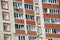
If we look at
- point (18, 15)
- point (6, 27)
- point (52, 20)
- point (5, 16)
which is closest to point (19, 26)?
point (18, 15)

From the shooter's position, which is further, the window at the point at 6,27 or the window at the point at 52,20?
the window at the point at 52,20

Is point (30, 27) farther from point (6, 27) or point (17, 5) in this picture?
point (6, 27)

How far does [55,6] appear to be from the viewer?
5762cm

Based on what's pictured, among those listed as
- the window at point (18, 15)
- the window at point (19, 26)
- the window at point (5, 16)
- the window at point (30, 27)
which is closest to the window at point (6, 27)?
the window at point (5, 16)

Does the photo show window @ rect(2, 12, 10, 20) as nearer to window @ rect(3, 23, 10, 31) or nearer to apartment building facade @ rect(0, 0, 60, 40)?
apartment building facade @ rect(0, 0, 60, 40)

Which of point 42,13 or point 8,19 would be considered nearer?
point 8,19

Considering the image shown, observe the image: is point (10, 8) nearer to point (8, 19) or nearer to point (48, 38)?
point (8, 19)

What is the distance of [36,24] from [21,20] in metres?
3.73

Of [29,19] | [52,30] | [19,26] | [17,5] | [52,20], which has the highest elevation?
[17,5]

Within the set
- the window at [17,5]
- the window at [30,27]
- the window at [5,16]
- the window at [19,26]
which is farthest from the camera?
the window at [30,27]

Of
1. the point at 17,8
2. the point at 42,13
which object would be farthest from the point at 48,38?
the point at 17,8

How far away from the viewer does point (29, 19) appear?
176 feet

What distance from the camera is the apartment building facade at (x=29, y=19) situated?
50125 mm

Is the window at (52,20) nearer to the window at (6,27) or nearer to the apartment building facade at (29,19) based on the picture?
the apartment building facade at (29,19)
